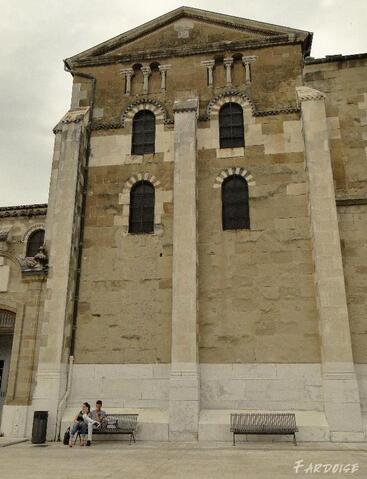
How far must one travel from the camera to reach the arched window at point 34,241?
20.1 m

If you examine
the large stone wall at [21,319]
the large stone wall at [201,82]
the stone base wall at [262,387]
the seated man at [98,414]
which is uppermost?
the large stone wall at [201,82]

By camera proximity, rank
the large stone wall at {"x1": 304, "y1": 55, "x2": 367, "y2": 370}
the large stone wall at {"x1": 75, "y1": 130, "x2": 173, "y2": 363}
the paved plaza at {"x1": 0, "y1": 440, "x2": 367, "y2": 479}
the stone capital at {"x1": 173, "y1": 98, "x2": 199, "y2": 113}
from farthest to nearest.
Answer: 1. the stone capital at {"x1": 173, "y1": 98, "x2": 199, "y2": 113}
2. the large stone wall at {"x1": 75, "y1": 130, "x2": 173, "y2": 363}
3. the large stone wall at {"x1": 304, "y1": 55, "x2": 367, "y2": 370}
4. the paved plaza at {"x1": 0, "y1": 440, "x2": 367, "y2": 479}

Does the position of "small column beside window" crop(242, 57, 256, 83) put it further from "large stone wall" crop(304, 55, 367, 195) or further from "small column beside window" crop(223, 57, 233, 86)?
"large stone wall" crop(304, 55, 367, 195)

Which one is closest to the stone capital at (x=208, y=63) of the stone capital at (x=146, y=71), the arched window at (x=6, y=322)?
the stone capital at (x=146, y=71)

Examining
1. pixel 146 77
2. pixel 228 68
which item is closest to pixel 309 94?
pixel 228 68

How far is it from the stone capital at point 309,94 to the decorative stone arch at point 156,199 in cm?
586

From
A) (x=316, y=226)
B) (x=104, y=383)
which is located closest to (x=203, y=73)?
(x=316, y=226)

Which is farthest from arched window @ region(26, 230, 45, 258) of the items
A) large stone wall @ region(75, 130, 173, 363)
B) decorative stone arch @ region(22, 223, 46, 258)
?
large stone wall @ region(75, 130, 173, 363)

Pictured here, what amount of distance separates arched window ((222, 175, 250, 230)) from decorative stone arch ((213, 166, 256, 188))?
12cm

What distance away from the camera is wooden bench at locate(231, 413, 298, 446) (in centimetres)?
1210

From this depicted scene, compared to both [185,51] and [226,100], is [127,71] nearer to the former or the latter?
[185,51]

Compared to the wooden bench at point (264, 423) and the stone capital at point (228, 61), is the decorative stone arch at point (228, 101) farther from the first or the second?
the wooden bench at point (264, 423)

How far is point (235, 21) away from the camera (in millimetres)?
18328

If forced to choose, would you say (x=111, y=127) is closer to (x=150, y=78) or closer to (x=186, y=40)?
(x=150, y=78)
